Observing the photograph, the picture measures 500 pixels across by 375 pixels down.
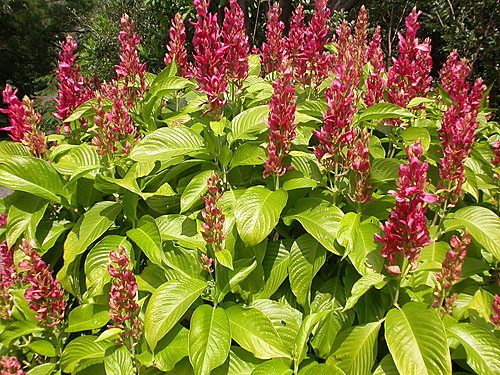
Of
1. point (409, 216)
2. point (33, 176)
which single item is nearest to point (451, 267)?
point (409, 216)

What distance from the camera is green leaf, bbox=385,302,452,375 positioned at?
4.76ft

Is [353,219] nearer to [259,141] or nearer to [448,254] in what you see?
[448,254]

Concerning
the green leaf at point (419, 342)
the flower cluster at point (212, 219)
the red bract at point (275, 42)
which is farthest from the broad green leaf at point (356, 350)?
the red bract at point (275, 42)

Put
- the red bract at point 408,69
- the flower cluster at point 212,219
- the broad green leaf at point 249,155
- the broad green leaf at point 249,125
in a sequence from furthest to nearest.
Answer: the red bract at point 408,69, the broad green leaf at point 249,125, the broad green leaf at point 249,155, the flower cluster at point 212,219

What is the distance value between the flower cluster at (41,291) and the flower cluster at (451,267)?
1.67 m

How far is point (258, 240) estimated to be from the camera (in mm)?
1730

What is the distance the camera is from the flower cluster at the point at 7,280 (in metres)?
1.95

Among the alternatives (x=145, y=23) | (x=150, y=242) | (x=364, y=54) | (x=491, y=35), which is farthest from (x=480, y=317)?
(x=145, y=23)

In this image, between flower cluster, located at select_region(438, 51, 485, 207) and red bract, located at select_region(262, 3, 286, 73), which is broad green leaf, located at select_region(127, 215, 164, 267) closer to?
flower cluster, located at select_region(438, 51, 485, 207)

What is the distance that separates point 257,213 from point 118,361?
849 mm

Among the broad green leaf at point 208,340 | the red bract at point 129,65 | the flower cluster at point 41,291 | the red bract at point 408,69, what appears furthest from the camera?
the red bract at point 129,65

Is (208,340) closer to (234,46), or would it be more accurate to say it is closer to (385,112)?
(385,112)

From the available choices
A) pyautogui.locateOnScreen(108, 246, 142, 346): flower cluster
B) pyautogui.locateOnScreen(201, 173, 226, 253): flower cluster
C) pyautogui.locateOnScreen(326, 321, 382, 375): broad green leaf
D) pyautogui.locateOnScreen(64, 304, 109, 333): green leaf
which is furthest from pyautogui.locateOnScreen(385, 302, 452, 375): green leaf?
pyautogui.locateOnScreen(64, 304, 109, 333): green leaf

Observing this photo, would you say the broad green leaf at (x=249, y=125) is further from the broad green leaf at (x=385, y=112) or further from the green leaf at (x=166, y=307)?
the green leaf at (x=166, y=307)
